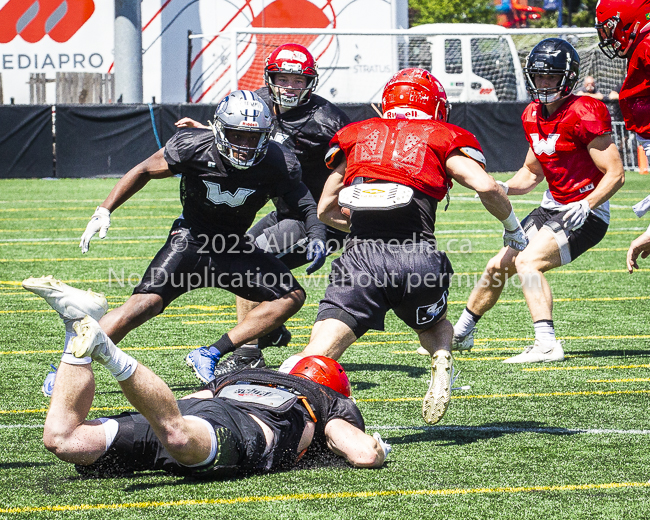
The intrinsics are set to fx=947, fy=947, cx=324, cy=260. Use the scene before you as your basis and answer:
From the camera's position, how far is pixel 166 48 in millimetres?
21266

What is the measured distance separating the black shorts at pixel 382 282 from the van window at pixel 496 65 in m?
17.6

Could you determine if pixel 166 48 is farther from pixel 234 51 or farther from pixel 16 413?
pixel 16 413

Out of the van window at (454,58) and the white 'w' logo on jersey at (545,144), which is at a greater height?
the van window at (454,58)

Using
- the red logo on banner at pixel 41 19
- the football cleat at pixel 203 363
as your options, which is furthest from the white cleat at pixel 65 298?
the red logo on banner at pixel 41 19

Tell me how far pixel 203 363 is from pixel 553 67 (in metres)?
2.95

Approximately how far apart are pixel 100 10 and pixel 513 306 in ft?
52.6

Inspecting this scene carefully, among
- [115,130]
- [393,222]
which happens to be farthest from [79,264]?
[115,130]

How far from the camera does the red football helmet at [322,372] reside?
404 cm

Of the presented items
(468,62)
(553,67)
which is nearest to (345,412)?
(553,67)

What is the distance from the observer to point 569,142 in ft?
20.4

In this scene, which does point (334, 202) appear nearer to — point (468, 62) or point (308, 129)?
point (308, 129)

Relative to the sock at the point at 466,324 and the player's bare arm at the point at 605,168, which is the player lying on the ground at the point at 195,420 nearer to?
the sock at the point at 466,324

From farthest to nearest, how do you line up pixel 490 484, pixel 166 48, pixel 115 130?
1. pixel 166 48
2. pixel 115 130
3. pixel 490 484

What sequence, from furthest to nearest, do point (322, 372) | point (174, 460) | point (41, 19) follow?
point (41, 19)
point (322, 372)
point (174, 460)
